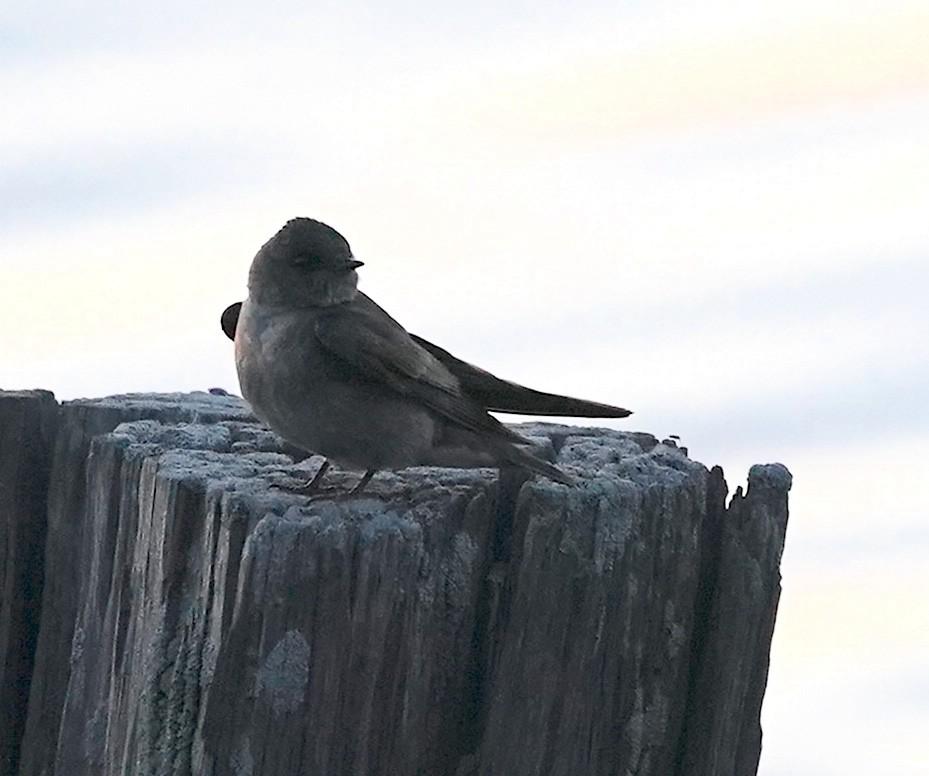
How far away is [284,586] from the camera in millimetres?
4410

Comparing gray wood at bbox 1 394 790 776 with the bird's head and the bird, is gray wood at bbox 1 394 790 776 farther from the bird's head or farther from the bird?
the bird's head

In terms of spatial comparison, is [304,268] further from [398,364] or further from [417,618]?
[417,618]

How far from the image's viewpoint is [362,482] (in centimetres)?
544

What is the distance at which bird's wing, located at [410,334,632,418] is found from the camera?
577 cm

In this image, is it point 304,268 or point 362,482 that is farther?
point 304,268

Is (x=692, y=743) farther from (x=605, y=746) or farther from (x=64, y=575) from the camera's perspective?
(x=64, y=575)

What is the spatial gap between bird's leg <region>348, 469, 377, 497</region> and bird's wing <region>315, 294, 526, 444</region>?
0.99 ft

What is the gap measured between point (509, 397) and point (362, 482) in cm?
69

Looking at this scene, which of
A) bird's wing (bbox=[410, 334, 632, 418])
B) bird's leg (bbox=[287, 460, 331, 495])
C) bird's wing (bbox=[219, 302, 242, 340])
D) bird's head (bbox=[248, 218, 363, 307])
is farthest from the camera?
bird's wing (bbox=[219, 302, 242, 340])

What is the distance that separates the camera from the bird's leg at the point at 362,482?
199 inches

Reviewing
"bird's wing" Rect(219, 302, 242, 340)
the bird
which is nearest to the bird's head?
the bird

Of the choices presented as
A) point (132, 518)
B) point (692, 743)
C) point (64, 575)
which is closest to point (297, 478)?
point (132, 518)

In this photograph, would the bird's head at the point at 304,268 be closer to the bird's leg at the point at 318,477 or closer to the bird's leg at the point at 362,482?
the bird's leg at the point at 318,477

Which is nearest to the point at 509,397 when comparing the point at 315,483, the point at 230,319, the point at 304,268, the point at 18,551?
the point at 315,483
